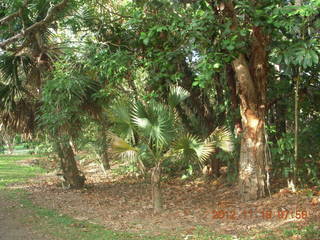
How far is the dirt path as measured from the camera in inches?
287

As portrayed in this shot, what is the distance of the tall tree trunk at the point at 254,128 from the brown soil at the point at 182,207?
1.25 feet

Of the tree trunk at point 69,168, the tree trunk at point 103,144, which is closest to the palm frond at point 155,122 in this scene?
the tree trunk at point 103,144

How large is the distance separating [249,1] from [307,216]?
3.89m

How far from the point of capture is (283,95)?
29.5 feet

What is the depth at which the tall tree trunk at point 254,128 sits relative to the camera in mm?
8289

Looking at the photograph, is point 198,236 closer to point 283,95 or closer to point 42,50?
point 283,95

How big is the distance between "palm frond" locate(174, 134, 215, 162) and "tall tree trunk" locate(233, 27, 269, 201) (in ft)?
3.46

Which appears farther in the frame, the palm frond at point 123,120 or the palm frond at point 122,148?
the palm frond at point 123,120

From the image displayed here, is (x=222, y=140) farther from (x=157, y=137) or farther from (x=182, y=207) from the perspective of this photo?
(x=182, y=207)

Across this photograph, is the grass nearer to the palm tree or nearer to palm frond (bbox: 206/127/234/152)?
the palm tree

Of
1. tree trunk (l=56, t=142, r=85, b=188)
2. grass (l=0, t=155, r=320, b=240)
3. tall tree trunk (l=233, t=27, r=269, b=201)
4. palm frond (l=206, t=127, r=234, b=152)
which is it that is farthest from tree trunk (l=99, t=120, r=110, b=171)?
tall tree trunk (l=233, t=27, r=269, b=201)

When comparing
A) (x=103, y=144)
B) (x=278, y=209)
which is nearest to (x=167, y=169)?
(x=103, y=144)

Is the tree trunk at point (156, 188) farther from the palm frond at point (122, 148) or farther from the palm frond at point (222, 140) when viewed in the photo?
the palm frond at point (222, 140)

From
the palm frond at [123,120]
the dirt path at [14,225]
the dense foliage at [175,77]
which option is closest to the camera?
the dense foliage at [175,77]
